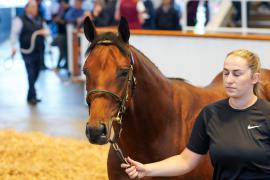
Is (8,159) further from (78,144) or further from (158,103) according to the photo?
(158,103)

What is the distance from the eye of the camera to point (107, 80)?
3424 mm

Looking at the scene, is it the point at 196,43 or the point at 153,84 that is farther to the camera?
the point at 196,43

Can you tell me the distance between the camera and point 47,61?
59.4 feet

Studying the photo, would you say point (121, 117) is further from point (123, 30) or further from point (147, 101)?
point (123, 30)

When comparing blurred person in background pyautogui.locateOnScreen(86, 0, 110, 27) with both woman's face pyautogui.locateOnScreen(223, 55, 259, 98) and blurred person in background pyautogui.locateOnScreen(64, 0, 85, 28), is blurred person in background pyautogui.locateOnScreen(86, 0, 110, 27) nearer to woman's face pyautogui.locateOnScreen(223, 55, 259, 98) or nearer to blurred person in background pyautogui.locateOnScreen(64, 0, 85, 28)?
blurred person in background pyautogui.locateOnScreen(64, 0, 85, 28)

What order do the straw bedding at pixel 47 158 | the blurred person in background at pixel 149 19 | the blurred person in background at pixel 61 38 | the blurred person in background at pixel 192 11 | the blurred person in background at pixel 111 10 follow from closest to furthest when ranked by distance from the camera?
the straw bedding at pixel 47 158 → the blurred person in background at pixel 192 11 → the blurred person in background at pixel 111 10 → the blurred person in background at pixel 149 19 → the blurred person in background at pixel 61 38

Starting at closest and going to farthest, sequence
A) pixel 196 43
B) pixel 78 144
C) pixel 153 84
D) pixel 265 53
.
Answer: pixel 153 84 → pixel 78 144 → pixel 265 53 → pixel 196 43

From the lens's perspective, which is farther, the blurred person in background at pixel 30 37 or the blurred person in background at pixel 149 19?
the blurred person in background at pixel 149 19

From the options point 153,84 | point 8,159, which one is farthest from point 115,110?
point 8,159

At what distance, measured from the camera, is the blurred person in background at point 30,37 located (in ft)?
38.2

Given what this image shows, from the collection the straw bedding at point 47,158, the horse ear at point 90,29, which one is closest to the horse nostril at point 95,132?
the horse ear at point 90,29

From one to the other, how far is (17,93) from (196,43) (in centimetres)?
487

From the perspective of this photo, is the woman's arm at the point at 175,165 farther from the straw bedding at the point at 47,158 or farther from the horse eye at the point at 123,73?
the straw bedding at the point at 47,158

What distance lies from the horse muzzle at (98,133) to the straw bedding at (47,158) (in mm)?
3016
